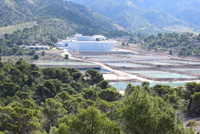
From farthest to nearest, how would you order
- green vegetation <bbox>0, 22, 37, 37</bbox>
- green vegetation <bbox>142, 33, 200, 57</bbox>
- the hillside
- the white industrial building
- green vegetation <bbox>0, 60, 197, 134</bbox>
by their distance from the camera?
1. the hillside
2. green vegetation <bbox>0, 22, 37, 37</bbox>
3. the white industrial building
4. green vegetation <bbox>142, 33, 200, 57</bbox>
5. green vegetation <bbox>0, 60, 197, 134</bbox>

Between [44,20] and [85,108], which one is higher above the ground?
[44,20]

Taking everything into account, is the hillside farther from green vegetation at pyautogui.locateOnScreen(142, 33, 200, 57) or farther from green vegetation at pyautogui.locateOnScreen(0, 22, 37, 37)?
green vegetation at pyautogui.locateOnScreen(142, 33, 200, 57)

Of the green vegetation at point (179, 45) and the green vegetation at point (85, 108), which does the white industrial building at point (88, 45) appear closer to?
the green vegetation at point (179, 45)

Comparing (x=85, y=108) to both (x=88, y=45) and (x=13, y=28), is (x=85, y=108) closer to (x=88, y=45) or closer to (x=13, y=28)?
(x=88, y=45)

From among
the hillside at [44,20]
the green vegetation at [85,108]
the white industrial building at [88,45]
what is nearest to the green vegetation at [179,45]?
the white industrial building at [88,45]

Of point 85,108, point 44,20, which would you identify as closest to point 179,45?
point 44,20

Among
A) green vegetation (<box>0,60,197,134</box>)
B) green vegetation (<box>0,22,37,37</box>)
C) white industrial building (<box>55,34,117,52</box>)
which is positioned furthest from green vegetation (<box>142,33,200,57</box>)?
green vegetation (<box>0,60,197,134</box>)
